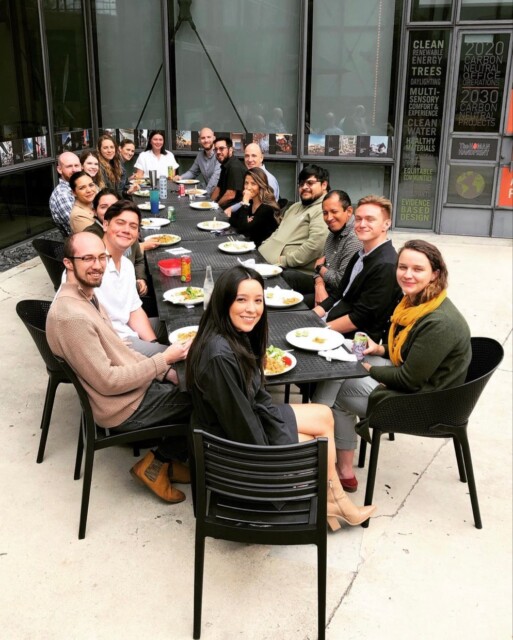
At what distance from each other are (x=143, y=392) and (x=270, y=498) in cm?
106

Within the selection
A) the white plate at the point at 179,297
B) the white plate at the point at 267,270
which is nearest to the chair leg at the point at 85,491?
the white plate at the point at 179,297

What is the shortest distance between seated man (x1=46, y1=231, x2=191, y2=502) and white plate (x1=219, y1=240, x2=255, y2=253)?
1854mm

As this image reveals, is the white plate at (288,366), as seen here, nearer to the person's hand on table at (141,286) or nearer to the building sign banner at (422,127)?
the person's hand on table at (141,286)

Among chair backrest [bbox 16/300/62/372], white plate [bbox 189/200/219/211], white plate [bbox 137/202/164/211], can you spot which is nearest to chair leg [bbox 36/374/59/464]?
chair backrest [bbox 16/300/62/372]

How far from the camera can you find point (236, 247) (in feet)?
17.2

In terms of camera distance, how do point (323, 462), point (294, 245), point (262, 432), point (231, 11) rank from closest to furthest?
point (323, 462)
point (262, 432)
point (294, 245)
point (231, 11)

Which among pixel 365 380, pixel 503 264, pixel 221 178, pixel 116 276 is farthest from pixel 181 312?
pixel 503 264

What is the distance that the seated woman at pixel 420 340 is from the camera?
10.3ft

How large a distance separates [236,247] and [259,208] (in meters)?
0.93

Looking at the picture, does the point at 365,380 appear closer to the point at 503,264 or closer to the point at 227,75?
the point at 503,264

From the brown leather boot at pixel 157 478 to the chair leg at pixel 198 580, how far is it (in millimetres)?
893

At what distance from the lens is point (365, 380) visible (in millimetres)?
3621

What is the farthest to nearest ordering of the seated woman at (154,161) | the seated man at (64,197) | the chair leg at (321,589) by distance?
the seated woman at (154,161), the seated man at (64,197), the chair leg at (321,589)

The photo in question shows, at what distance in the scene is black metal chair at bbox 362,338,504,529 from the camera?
3.16 metres
